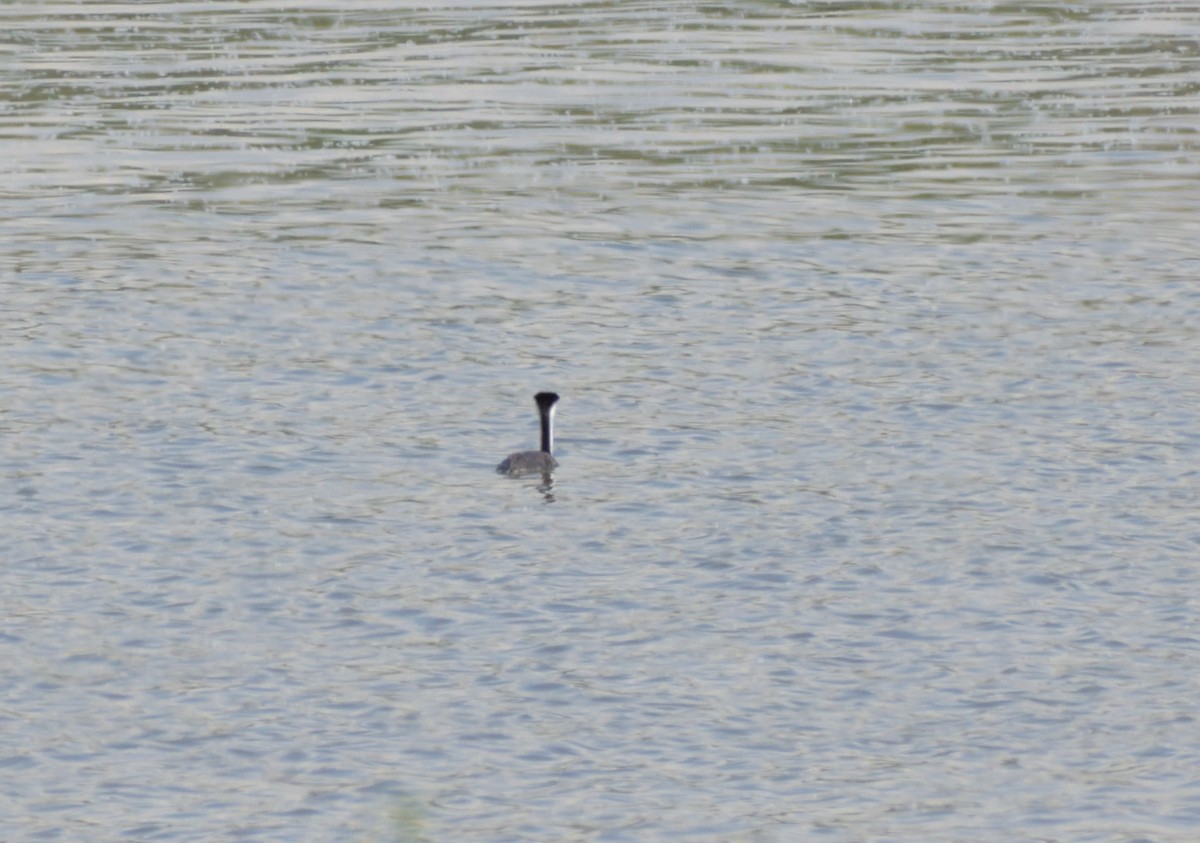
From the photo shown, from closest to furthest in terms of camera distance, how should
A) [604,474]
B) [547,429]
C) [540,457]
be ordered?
[540,457] < [604,474] < [547,429]

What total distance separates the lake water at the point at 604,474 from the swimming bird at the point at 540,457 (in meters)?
0.27

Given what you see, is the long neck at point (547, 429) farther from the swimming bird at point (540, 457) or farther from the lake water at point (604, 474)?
the lake water at point (604, 474)

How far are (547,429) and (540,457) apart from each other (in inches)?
26.3

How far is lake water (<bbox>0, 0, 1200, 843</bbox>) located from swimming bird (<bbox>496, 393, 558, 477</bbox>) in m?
0.27

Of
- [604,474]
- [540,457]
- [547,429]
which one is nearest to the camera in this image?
[540,457]

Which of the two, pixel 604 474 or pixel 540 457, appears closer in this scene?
pixel 540 457

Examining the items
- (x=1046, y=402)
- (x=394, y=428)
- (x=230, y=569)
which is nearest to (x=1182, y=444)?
(x=1046, y=402)

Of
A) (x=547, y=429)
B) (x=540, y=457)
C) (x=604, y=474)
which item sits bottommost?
(x=604, y=474)

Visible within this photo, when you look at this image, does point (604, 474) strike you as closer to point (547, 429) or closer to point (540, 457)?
point (540, 457)

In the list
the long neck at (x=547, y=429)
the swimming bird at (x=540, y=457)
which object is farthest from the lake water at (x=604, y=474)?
the long neck at (x=547, y=429)

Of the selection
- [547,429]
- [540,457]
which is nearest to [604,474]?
[540,457]

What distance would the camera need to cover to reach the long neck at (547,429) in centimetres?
2098

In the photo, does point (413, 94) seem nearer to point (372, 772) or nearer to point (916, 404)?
point (916, 404)

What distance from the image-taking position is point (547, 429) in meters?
21.1
